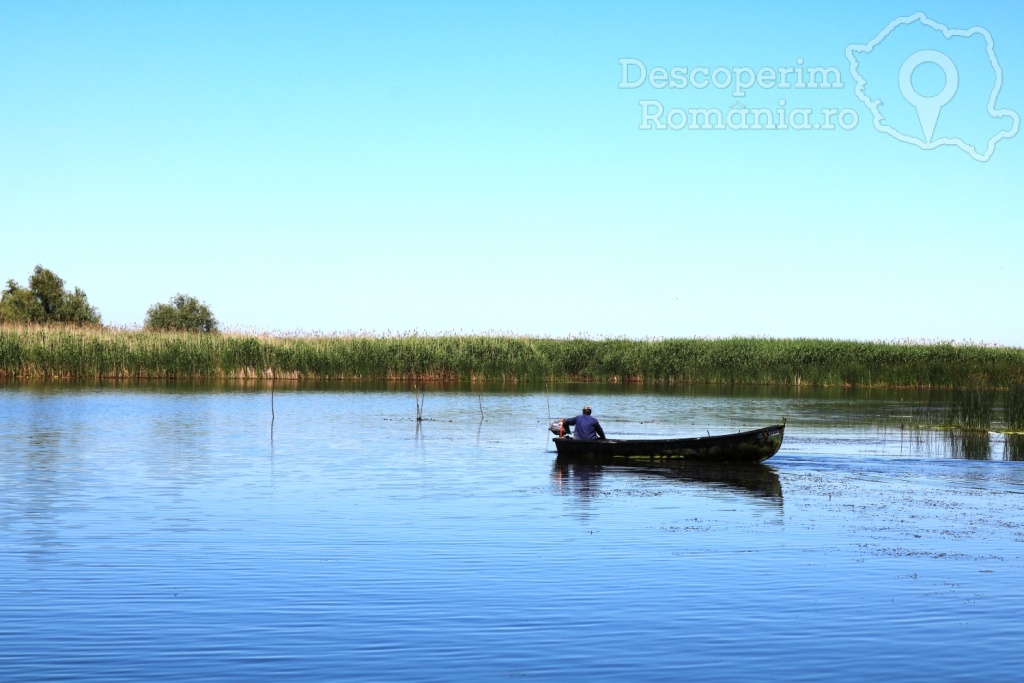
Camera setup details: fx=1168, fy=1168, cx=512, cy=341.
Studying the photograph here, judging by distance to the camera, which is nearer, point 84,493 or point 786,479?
point 84,493

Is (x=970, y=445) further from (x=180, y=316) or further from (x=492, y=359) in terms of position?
(x=180, y=316)

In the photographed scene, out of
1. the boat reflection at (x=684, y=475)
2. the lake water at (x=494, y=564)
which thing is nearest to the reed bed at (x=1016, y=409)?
the lake water at (x=494, y=564)

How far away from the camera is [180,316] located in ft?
323

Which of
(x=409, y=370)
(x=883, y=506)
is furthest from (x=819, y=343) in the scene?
(x=883, y=506)

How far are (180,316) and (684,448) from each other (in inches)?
3138

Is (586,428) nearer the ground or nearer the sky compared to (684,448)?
nearer the sky

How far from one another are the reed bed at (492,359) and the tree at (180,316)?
38538mm

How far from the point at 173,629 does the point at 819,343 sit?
2173 inches

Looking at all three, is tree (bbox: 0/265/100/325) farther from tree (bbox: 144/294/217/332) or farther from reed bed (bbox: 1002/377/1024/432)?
reed bed (bbox: 1002/377/1024/432)

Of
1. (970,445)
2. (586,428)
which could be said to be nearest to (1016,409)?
(970,445)

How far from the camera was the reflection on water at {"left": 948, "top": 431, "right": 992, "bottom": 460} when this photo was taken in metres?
28.1

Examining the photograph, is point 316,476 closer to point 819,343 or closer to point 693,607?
point 693,607

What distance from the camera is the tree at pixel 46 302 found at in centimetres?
7881

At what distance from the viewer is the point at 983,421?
3409cm
